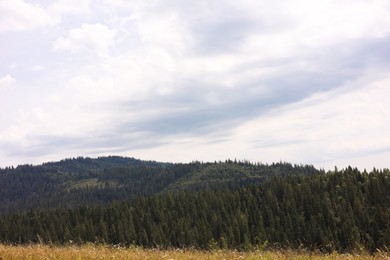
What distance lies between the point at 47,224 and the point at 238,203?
8534 centimetres

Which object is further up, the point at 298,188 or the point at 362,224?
the point at 298,188

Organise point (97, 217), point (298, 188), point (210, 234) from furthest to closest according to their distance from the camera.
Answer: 1. point (97, 217)
2. point (298, 188)
3. point (210, 234)

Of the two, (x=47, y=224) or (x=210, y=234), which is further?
(x=47, y=224)

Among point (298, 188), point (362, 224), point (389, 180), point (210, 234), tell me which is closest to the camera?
point (362, 224)

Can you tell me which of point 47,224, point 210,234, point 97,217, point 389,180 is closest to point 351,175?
point 389,180

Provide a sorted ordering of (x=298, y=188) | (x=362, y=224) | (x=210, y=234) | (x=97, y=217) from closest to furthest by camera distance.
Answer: (x=362, y=224), (x=210, y=234), (x=298, y=188), (x=97, y=217)

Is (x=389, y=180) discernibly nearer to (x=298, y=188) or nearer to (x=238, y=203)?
(x=298, y=188)

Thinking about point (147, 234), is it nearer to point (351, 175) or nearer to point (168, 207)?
point (168, 207)

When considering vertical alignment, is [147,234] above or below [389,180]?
below

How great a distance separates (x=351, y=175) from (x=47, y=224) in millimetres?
135565

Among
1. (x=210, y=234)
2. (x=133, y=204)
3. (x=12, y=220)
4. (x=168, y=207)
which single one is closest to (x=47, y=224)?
(x=12, y=220)

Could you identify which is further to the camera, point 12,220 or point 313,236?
point 12,220

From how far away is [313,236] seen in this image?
122m

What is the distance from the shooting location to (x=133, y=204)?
180250 mm
